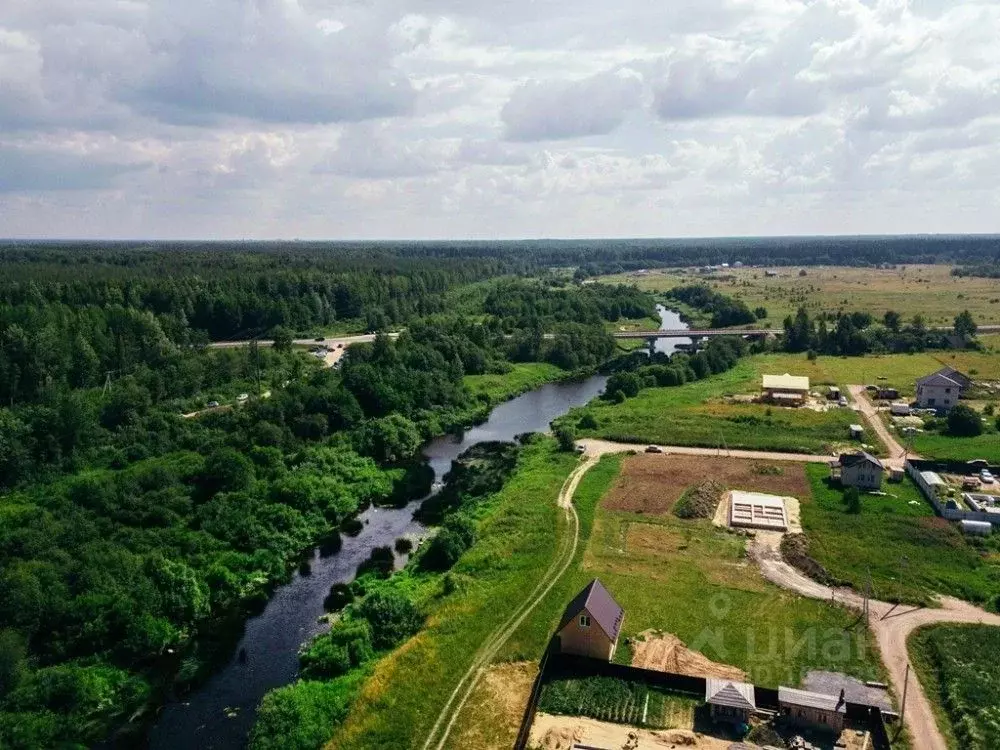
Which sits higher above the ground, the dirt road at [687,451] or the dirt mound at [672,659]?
the dirt mound at [672,659]

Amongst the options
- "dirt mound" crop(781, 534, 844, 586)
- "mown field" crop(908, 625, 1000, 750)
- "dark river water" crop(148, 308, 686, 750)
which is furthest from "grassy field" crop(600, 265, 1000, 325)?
"mown field" crop(908, 625, 1000, 750)

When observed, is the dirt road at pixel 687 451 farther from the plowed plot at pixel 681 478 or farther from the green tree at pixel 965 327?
the green tree at pixel 965 327

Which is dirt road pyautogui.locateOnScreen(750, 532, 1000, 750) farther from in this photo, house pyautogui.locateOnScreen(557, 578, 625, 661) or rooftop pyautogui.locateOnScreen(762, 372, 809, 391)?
rooftop pyautogui.locateOnScreen(762, 372, 809, 391)

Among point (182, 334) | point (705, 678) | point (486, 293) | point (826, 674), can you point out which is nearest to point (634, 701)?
point (705, 678)

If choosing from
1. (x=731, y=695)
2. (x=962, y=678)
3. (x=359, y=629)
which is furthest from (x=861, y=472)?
(x=359, y=629)

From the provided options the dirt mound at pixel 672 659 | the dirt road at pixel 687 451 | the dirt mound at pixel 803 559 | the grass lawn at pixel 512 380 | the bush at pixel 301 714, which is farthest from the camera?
the grass lawn at pixel 512 380

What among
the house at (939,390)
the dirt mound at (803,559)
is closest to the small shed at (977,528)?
the dirt mound at (803,559)

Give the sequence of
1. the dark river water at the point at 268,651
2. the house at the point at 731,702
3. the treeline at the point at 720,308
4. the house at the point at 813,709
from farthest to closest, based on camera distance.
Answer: the treeline at the point at 720,308 < the dark river water at the point at 268,651 < the house at the point at 731,702 < the house at the point at 813,709
